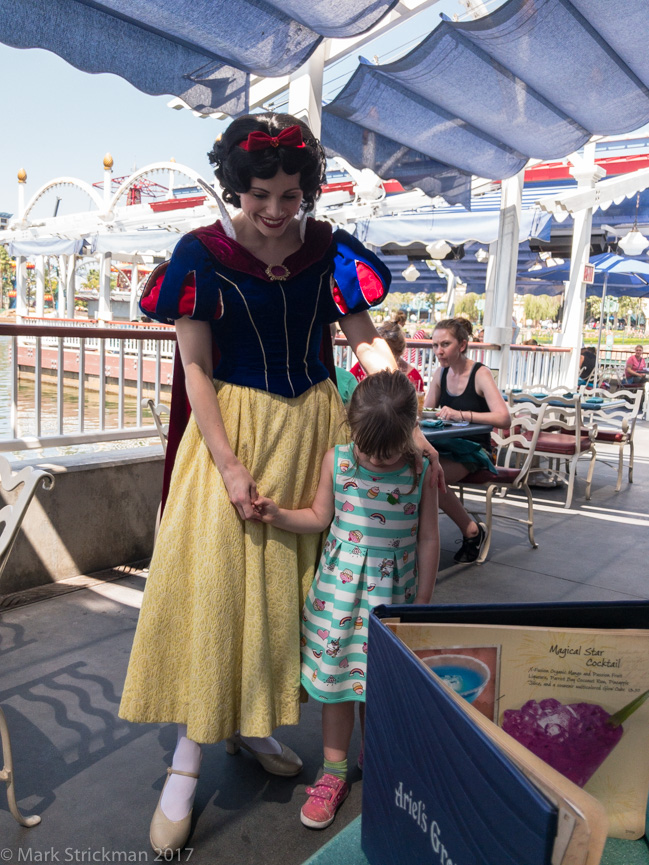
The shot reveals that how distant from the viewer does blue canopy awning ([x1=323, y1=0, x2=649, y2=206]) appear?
3.97 meters

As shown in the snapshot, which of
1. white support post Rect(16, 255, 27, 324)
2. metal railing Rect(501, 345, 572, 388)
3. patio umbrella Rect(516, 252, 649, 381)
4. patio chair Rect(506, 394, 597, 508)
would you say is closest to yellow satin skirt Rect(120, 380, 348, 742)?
patio chair Rect(506, 394, 597, 508)

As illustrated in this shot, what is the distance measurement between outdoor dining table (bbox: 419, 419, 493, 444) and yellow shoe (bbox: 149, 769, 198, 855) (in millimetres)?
2234

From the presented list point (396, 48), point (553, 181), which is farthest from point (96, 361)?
point (553, 181)

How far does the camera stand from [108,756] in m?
2.10

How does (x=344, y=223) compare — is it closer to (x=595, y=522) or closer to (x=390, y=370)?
(x=595, y=522)

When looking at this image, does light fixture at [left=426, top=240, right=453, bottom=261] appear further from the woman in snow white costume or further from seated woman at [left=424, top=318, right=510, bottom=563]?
the woman in snow white costume

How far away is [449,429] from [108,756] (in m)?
2.38

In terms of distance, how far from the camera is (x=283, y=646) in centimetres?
170

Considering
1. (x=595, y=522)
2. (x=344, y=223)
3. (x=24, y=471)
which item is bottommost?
(x=595, y=522)

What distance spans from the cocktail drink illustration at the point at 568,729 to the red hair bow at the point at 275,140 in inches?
48.2

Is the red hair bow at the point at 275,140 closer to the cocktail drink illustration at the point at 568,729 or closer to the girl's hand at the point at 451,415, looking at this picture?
the cocktail drink illustration at the point at 568,729

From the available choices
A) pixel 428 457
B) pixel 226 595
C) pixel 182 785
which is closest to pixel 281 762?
pixel 182 785

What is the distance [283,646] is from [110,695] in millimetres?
1066

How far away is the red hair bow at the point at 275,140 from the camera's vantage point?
151cm
